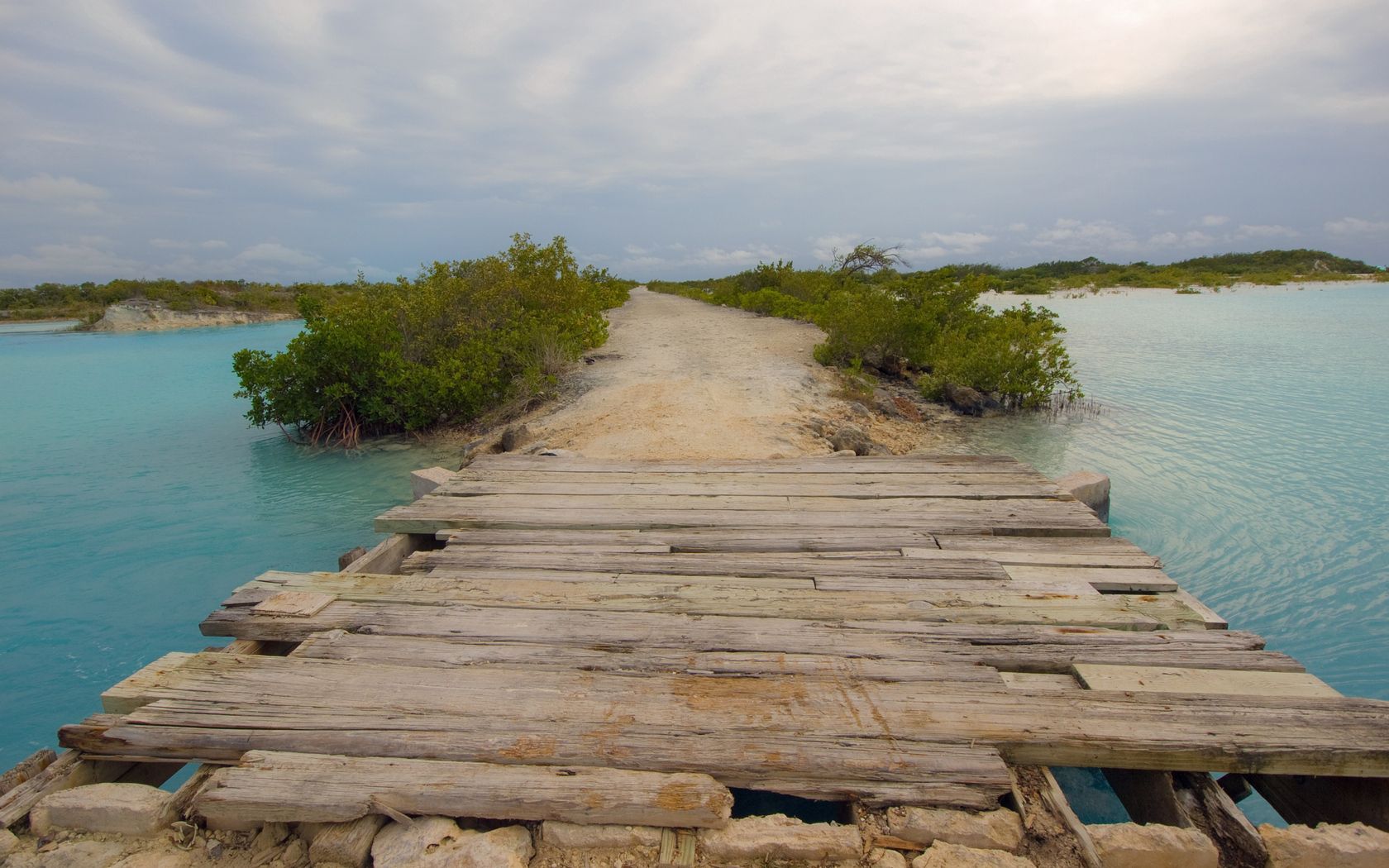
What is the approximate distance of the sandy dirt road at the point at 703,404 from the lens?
329 inches

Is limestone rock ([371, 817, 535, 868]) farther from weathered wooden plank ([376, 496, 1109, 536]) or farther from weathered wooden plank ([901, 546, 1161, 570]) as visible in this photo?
weathered wooden plank ([901, 546, 1161, 570])

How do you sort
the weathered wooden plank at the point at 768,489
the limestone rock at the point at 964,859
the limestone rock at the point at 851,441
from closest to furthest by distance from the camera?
the limestone rock at the point at 964,859 < the weathered wooden plank at the point at 768,489 < the limestone rock at the point at 851,441

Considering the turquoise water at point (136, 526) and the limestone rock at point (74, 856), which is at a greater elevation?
the limestone rock at point (74, 856)

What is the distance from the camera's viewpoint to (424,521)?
453 cm

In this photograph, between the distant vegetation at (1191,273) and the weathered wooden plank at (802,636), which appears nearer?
the weathered wooden plank at (802,636)

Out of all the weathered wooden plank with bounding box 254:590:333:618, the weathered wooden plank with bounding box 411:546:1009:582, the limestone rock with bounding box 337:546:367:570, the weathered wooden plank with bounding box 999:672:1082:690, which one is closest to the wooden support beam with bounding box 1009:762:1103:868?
the weathered wooden plank with bounding box 999:672:1082:690

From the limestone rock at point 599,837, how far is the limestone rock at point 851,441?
633 centimetres

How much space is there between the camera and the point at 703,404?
409 inches

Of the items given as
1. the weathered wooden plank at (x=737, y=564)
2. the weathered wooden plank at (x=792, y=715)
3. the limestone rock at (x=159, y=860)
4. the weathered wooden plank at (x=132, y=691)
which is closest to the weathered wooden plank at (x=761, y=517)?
the weathered wooden plank at (x=737, y=564)

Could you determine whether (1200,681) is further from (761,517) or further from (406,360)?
(406,360)

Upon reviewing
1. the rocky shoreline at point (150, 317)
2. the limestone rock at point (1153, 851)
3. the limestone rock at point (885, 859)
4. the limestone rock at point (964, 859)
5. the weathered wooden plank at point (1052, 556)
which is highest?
the rocky shoreline at point (150, 317)

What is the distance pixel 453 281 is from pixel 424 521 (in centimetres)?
967

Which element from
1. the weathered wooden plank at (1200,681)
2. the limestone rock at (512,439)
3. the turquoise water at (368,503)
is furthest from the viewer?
the limestone rock at (512,439)

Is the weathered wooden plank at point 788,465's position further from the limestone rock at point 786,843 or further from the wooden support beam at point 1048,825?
the limestone rock at point 786,843
